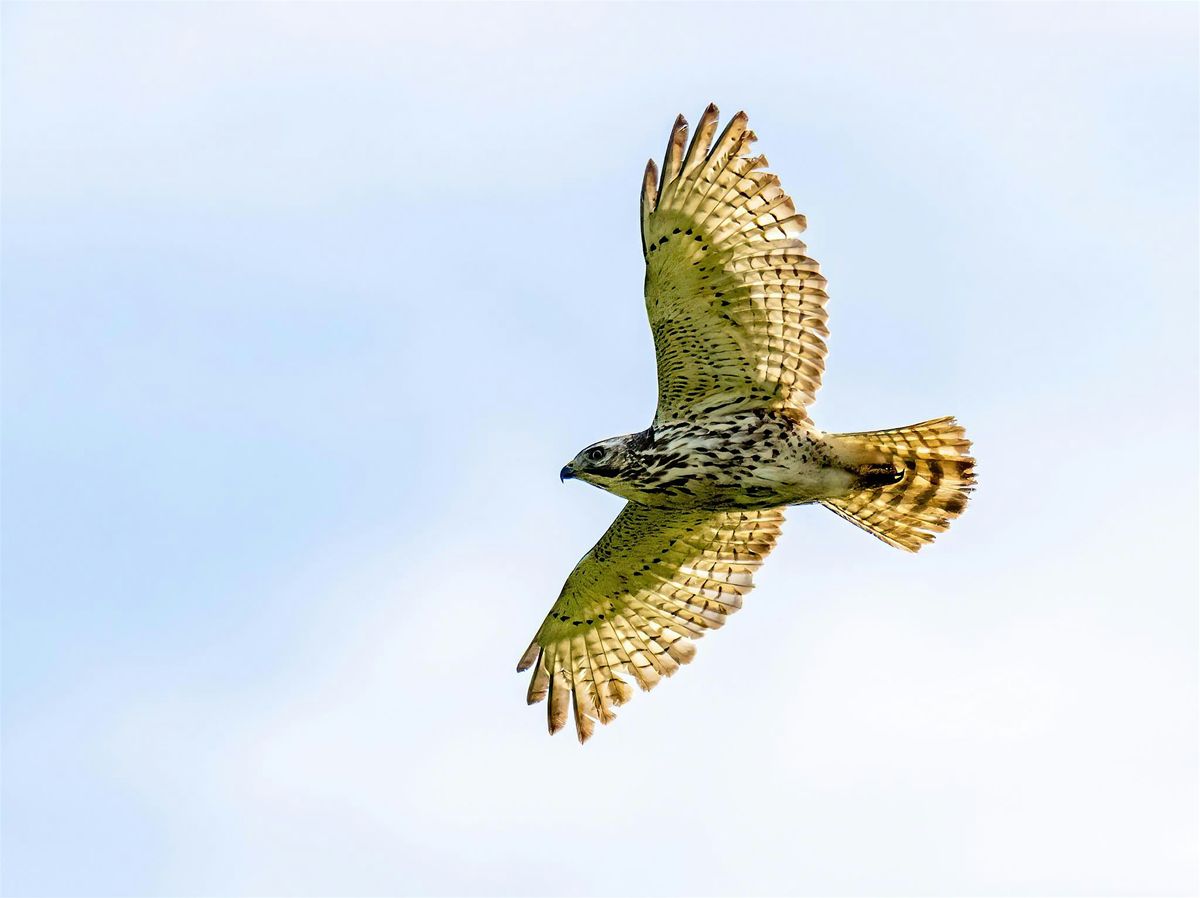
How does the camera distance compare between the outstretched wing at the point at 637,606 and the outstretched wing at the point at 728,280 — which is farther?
the outstretched wing at the point at 637,606

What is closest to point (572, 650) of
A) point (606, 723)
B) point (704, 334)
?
point (606, 723)

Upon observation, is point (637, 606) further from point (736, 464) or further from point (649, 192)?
point (649, 192)

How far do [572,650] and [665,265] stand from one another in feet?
12.8

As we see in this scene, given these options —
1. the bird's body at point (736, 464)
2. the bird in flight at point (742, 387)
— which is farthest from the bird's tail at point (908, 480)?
the bird's body at point (736, 464)

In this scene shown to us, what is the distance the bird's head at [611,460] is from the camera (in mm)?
14898

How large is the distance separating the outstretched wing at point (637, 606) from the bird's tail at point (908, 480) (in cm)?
117

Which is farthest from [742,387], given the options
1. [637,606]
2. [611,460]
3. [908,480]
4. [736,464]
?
[637,606]

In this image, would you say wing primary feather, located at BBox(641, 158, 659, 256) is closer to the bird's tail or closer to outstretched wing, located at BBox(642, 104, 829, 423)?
outstretched wing, located at BBox(642, 104, 829, 423)

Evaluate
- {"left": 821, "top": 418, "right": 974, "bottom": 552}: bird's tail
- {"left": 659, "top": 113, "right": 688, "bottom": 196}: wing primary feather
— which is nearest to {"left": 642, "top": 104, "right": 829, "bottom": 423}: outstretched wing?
{"left": 659, "top": 113, "right": 688, "bottom": 196}: wing primary feather

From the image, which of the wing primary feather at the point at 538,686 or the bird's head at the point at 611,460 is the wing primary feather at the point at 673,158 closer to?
the bird's head at the point at 611,460

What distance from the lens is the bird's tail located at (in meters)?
14.8

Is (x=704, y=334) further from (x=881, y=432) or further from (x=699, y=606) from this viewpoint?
(x=699, y=606)

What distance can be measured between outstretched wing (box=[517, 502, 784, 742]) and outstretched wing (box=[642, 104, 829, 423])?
5.86 feet

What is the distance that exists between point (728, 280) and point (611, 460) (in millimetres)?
1670
